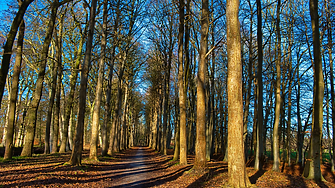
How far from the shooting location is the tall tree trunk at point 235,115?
5816 mm

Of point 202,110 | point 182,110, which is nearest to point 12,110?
point 182,110

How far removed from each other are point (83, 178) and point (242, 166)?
5.42 m

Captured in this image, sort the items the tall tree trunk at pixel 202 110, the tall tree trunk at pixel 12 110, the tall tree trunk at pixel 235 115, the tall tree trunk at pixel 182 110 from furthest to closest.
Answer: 1. the tall tree trunk at pixel 182 110
2. the tall tree trunk at pixel 12 110
3. the tall tree trunk at pixel 202 110
4. the tall tree trunk at pixel 235 115

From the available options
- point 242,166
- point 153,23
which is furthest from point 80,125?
point 153,23

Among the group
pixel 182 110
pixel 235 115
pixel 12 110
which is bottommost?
pixel 235 115

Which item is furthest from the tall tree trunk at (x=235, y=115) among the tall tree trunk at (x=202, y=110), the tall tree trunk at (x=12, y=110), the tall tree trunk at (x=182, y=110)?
the tall tree trunk at (x=12, y=110)

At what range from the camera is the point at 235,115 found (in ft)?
19.4

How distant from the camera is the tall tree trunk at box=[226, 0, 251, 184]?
5.82 m

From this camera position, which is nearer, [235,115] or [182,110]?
[235,115]

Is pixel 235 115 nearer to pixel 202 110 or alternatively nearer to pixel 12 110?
pixel 202 110

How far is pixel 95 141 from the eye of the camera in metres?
13.4

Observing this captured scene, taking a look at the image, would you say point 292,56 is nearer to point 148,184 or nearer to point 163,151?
point 163,151

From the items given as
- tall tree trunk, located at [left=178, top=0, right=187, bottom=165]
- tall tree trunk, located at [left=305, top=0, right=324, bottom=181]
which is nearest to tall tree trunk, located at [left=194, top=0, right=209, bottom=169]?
tall tree trunk, located at [left=178, top=0, right=187, bottom=165]

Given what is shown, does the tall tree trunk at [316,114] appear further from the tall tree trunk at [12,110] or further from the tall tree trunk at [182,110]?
the tall tree trunk at [12,110]
